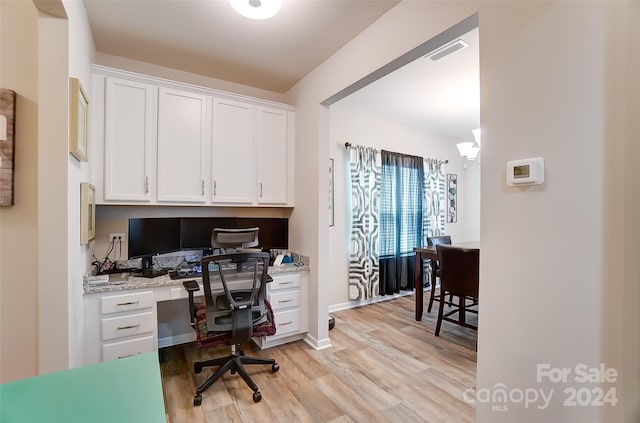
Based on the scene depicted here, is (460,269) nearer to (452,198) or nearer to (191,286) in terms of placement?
(191,286)

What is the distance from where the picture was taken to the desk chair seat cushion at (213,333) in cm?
205

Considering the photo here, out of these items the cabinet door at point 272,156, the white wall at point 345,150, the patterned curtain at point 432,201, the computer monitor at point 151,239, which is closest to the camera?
the computer monitor at point 151,239

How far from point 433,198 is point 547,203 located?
12.4 ft

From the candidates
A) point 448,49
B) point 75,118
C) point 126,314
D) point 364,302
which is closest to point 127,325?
point 126,314

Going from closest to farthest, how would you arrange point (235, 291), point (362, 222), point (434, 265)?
point (235, 291) < point (434, 265) < point (362, 222)

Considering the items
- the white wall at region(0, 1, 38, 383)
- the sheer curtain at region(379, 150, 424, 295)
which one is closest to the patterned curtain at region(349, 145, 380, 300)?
the sheer curtain at region(379, 150, 424, 295)

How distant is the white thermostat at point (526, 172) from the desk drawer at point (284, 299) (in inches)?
82.2

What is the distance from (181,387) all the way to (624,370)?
98.4 inches

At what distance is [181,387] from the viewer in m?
2.14

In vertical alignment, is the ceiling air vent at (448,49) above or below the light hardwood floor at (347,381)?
above

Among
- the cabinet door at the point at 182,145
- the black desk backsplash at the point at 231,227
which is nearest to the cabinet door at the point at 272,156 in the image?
the black desk backsplash at the point at 231,227

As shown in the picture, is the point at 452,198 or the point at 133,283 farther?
the point at 452,198

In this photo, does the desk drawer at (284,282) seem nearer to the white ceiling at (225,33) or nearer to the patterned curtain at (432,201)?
the white ceiling at (225,33)

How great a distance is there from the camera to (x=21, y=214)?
1.51 meters
